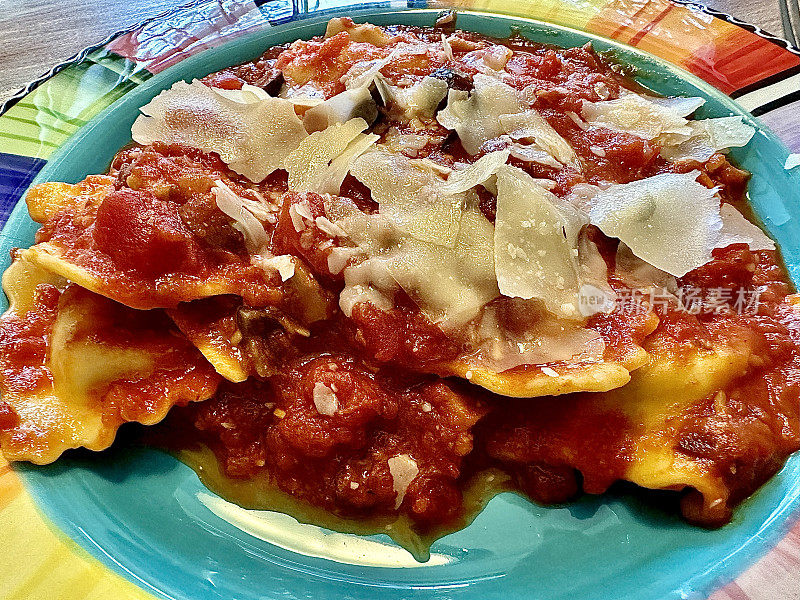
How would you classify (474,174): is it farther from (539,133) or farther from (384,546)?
(384,546)

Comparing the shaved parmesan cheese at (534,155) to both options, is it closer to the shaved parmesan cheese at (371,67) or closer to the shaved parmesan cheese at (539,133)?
the shaved parmesan cheese at (539,133)

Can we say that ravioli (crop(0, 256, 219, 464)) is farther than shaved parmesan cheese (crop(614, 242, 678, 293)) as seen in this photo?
No

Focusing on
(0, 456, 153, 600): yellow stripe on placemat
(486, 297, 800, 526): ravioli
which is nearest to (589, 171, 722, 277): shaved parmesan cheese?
(486, 297, 800, 526): ravioli

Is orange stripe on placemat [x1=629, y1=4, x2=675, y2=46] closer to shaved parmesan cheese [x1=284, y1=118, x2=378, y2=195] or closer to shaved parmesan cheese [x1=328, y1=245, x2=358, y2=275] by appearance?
shaved parmesan cheese [x1=284, y1=118, x2=378, y2=195]

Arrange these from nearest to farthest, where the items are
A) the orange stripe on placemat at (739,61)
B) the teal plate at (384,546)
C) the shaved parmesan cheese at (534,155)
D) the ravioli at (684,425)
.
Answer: the teal plate at (384,546) → the ravioli at (684,425) → the shaved parmesan cheese at (534,155) → the orange stripe on placemat at (739,61)

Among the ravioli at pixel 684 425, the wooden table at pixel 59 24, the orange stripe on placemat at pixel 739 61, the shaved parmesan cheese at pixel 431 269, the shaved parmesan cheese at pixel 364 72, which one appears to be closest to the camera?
the ravioli at pixel 684 425
